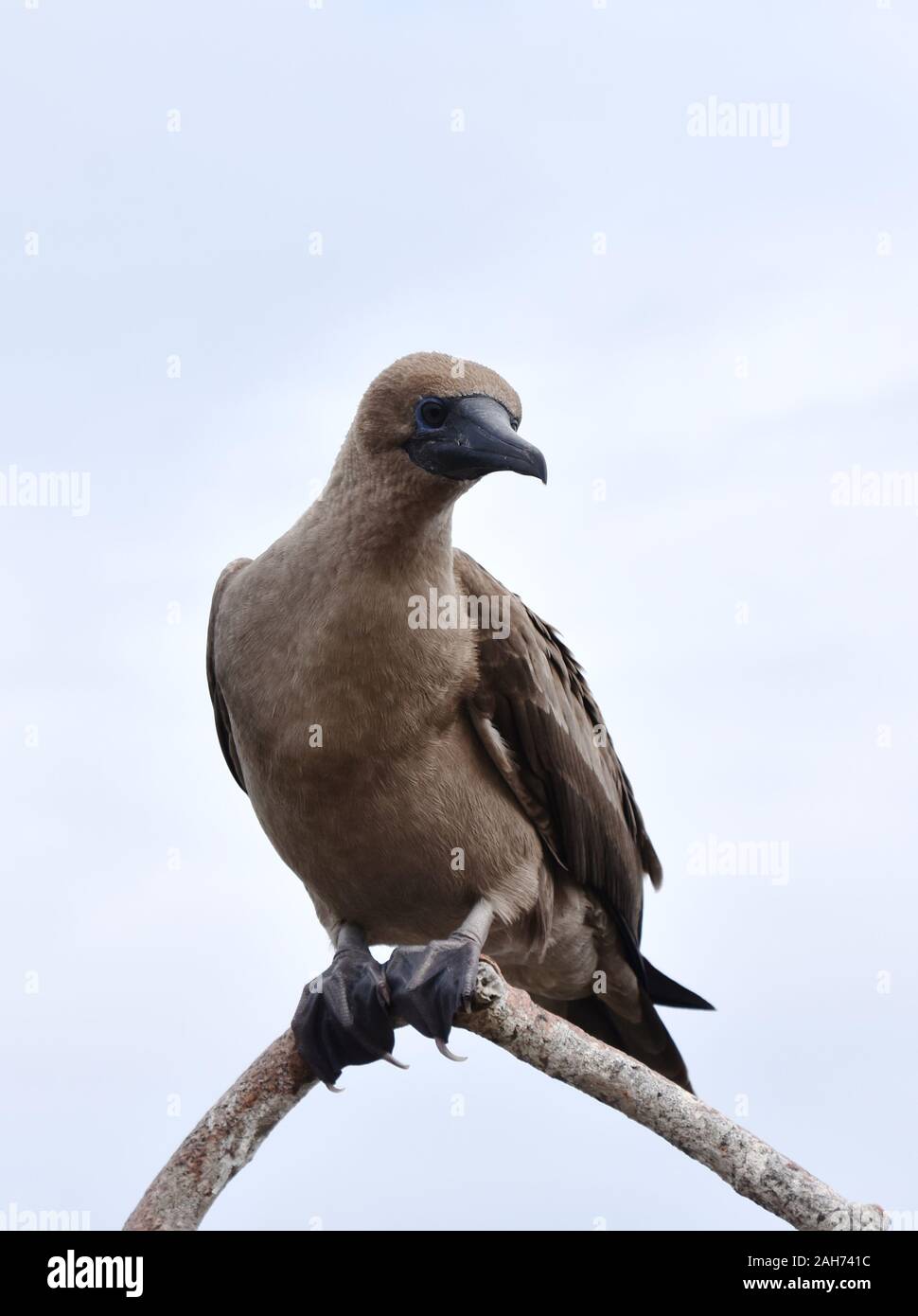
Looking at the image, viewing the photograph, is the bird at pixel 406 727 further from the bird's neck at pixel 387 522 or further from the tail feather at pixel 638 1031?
the tail feather at pixel 638 1031

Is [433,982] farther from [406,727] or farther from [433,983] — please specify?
[406,727]

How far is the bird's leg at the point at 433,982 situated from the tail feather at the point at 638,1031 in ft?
5.52

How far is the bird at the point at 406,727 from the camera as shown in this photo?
254 inches

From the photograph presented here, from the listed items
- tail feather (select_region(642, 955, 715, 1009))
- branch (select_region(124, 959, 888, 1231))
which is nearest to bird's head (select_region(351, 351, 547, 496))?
branch (select_region(124, 959, 888, 1231))

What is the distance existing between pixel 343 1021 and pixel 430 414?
2.32 metres

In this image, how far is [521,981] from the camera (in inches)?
312

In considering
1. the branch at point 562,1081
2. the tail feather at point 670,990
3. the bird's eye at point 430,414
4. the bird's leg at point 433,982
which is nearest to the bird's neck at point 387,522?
the bird's eye at point 430,414

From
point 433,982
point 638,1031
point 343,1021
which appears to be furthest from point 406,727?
point 638,1031

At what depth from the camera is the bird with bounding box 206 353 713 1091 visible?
254 inches

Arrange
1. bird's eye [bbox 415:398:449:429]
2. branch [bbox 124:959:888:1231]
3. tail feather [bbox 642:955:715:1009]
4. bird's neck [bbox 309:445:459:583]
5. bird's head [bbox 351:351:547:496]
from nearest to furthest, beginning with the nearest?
branch [bbox 124:959:888:1231]
bird's head [bbox 351:351:547:496]
bird's eye [bbox 415:398:449:429]
bird's neck [bbox 309:445:459:583]
tail feather [bbox 642:955:715:1009]

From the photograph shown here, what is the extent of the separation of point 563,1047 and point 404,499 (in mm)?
2122

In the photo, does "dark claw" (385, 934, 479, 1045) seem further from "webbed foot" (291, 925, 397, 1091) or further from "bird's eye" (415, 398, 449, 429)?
"bird's eye" (415, 398, 449, 429)
